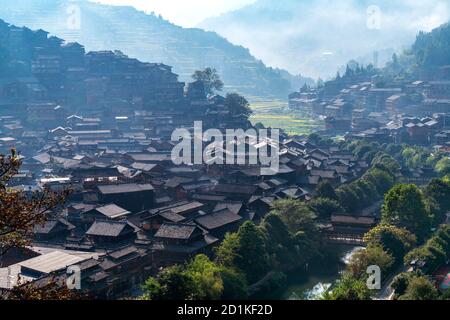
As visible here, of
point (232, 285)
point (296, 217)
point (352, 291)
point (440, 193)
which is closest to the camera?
point (352, 291)

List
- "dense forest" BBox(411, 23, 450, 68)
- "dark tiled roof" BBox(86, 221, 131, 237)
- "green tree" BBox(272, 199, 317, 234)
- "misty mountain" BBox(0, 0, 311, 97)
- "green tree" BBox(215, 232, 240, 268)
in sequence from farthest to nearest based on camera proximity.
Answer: "misty mountain" BBox(0, 0, 311, 97) → "dense forest" BBox(411, 23, 450, 68) → "green tree" BBox(272, 199, 317, 234) → "dark tiled roof" BBox(86, 221, 131, 237) → "green tree" BBox(215, 232, 240, 268)

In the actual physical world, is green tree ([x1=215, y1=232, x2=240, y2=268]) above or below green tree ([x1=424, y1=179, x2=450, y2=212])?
below

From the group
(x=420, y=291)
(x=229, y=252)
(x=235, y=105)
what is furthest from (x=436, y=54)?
(x=420, y=291)

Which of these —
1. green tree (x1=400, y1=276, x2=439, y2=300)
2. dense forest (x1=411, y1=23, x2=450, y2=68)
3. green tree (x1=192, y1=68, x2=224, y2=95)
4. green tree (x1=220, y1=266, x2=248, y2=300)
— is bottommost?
green tree (x1=220, y1=266, x2=248, y2=300)

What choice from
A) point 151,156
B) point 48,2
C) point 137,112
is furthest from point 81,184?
point 48,2

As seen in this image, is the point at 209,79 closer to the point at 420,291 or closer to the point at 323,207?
the point at 323,207

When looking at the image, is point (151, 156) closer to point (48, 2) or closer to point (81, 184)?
point (81, 184)

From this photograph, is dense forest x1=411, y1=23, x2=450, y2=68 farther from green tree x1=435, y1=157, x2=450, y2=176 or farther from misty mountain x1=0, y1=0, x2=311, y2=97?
green tree x1=435, y1=157, x2=450, y2=176

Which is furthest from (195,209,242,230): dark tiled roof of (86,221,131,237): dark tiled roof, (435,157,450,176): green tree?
(435,157,450,176): green tree
